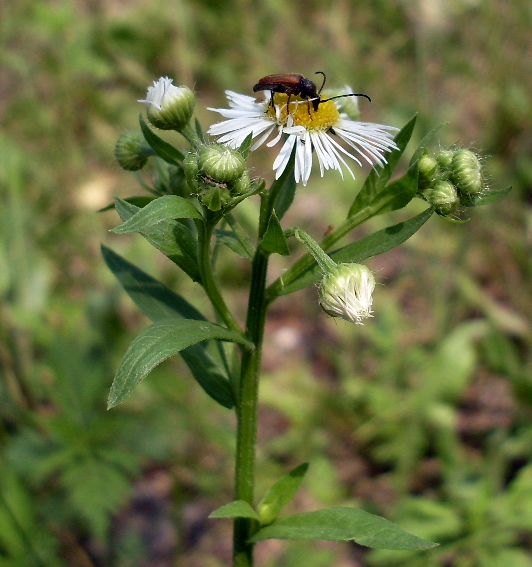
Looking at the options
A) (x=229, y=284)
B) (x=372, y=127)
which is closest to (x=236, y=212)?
(x=229, y=284)

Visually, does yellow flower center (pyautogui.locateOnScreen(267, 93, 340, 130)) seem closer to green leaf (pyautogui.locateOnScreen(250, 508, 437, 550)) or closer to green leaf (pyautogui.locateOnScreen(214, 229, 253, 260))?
green leaf (pyautogui.locateOnScreen(214, 229, 253, 260))

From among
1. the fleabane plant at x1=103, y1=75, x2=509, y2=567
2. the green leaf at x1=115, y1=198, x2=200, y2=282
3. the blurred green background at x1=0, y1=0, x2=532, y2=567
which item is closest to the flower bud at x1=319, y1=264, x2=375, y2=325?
the fleabane plant at x1=103, y1=75, x2=509, y2=567

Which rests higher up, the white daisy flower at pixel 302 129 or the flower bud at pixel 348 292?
the white daisy flower at pixel 302 129

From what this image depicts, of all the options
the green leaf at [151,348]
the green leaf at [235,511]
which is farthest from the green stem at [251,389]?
the green leaf at [151,348]

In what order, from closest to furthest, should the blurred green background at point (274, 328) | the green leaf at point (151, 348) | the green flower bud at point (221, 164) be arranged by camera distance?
the green leaf at point (151, 348) → the green flower bud at point (221, 164) → the blurred green background at point (274, 328)

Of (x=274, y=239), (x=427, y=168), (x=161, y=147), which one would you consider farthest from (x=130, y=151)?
(x=427, y=168)

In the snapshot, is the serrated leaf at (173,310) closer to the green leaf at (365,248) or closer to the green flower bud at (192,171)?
the green leaf at (365,248)

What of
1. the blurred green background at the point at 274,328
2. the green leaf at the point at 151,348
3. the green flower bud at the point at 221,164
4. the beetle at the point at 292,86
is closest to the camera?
the green leaf at the point at 151,348
